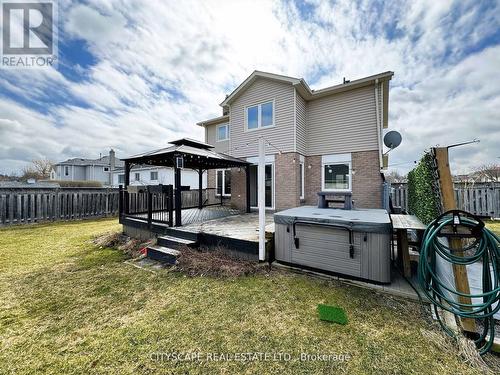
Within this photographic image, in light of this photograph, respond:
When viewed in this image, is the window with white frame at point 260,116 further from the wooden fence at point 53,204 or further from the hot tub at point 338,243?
the wooden fence at point 53,204

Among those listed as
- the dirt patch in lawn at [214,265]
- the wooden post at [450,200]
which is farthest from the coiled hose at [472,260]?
the dirt patch in lawn at [214,265]

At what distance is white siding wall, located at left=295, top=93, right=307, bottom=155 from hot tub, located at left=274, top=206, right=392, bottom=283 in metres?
5.67

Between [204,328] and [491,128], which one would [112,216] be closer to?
[204,328]

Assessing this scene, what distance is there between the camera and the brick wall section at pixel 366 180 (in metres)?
8.21

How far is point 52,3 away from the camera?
19.5ft

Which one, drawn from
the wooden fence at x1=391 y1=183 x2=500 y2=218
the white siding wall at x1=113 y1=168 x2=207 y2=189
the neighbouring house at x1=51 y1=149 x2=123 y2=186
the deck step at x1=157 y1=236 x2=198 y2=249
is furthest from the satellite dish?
the neighbouring house at x1=51 y1=149 x2=123 y2=186

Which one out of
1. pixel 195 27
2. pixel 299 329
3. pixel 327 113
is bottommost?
pixel 299 329

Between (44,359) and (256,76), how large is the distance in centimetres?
1060

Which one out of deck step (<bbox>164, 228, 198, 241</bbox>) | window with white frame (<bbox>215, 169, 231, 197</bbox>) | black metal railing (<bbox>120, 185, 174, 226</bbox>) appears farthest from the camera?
window with white frame (<bbox>215, 169, 231, 197</bbox>)

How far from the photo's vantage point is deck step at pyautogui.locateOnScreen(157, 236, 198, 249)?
4930mm

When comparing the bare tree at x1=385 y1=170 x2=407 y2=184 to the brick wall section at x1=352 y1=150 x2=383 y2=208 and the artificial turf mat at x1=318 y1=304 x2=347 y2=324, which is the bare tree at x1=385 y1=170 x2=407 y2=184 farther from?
the artificial turf mat at x1=318 y1=304 x2=347 y2=324

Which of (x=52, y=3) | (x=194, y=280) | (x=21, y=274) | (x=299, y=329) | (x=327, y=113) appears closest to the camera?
(x=299, y=329)

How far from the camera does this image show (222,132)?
1265cm

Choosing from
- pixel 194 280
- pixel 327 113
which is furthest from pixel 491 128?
pixel 194 280
